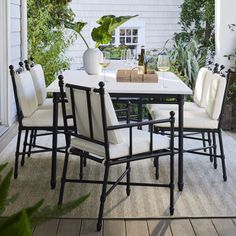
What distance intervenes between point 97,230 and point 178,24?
4829mm

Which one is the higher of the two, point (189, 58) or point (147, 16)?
point (147, 16)

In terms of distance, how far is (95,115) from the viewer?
2896 millimetres

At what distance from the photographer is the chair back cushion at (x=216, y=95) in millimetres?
3609

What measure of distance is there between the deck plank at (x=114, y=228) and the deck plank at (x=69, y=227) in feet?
0.58

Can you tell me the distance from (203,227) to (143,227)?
395 millimetres

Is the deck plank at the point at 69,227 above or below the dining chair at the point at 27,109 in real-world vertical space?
below

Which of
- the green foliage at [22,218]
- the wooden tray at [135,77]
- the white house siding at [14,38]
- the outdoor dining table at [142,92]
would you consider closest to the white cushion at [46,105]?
the outdoor dining table at [142,92]

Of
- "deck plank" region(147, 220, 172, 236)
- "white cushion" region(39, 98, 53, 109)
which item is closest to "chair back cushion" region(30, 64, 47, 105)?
"white cushion" region(39, 98, 53, 109)

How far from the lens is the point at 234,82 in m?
5.86

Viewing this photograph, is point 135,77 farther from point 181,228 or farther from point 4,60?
point 4,60

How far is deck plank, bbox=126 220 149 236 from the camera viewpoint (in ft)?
9.37

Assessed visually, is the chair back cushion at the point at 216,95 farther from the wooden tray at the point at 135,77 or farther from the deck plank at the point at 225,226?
the deck plank at the point at 225,226

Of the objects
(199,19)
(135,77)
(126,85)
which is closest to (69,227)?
(126,85)

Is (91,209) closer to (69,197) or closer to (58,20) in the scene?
(69,197)
